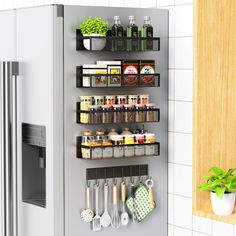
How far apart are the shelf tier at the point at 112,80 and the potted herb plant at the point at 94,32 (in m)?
0.13

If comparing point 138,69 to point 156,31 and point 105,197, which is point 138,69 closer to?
point 156,31

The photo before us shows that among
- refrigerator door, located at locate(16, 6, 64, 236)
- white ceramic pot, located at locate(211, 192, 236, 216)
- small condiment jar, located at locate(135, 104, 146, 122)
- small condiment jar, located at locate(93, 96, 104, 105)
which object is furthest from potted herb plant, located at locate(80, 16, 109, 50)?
white ceramic pot, located at locate(211, 192, 236, 216)

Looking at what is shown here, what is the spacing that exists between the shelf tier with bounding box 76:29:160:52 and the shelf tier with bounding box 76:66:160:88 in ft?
0.39

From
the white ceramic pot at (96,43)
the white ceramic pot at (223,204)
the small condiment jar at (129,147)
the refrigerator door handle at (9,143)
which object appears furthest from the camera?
the refrigerator door handle at (9,143)

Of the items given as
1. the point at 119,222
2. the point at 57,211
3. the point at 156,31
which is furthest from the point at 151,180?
the point at 156,31

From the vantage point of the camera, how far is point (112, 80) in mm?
3414

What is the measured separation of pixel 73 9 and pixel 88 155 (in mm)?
685

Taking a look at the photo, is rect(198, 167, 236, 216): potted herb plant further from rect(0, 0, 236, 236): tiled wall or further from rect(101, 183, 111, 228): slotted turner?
rect(101, 183, 111, 228): slotted turner

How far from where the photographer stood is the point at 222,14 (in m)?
3.19

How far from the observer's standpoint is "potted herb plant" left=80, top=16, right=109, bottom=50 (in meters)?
3.34

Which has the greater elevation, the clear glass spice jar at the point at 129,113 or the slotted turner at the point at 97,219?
the clear glass spice jar at the point at 129,113

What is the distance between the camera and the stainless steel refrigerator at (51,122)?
3.39 meters

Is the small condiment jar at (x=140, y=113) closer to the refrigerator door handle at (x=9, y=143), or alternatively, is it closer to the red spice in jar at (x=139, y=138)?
the red spice in jar at (x=139, y=138)

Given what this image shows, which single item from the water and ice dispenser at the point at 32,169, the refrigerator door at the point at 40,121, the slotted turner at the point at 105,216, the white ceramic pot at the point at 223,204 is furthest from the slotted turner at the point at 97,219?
the white ceramic pot at the point at 223,204
